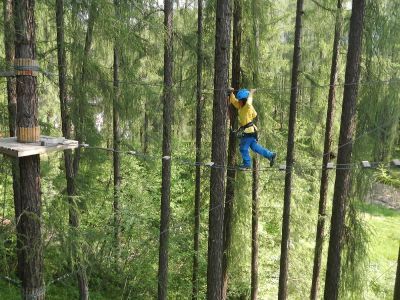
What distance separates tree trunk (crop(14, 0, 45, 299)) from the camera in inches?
163

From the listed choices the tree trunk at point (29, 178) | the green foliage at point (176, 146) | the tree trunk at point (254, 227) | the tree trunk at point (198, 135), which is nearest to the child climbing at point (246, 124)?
the green foliage at point (176, 146)

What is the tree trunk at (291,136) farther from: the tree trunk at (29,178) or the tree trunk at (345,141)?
the tree trunk at (29,178)

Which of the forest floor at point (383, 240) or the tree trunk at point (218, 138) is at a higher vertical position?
the tree trunk at point (218, 138)

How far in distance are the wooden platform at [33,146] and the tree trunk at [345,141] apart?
484cm

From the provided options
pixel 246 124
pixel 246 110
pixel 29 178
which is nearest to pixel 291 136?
pixel 246 124

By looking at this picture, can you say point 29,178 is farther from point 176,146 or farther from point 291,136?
point 176,146

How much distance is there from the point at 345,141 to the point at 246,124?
1870 millimetres

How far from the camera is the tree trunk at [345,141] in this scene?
6792 millimetres

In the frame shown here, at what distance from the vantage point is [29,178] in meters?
4.32

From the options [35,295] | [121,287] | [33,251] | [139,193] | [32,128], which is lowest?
[121,287]

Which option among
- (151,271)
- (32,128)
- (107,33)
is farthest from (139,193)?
(32,128)

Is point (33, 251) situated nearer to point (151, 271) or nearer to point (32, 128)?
point (32, 128)

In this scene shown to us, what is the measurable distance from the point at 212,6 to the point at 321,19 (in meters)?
3.39

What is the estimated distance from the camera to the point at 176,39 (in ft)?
27.4
